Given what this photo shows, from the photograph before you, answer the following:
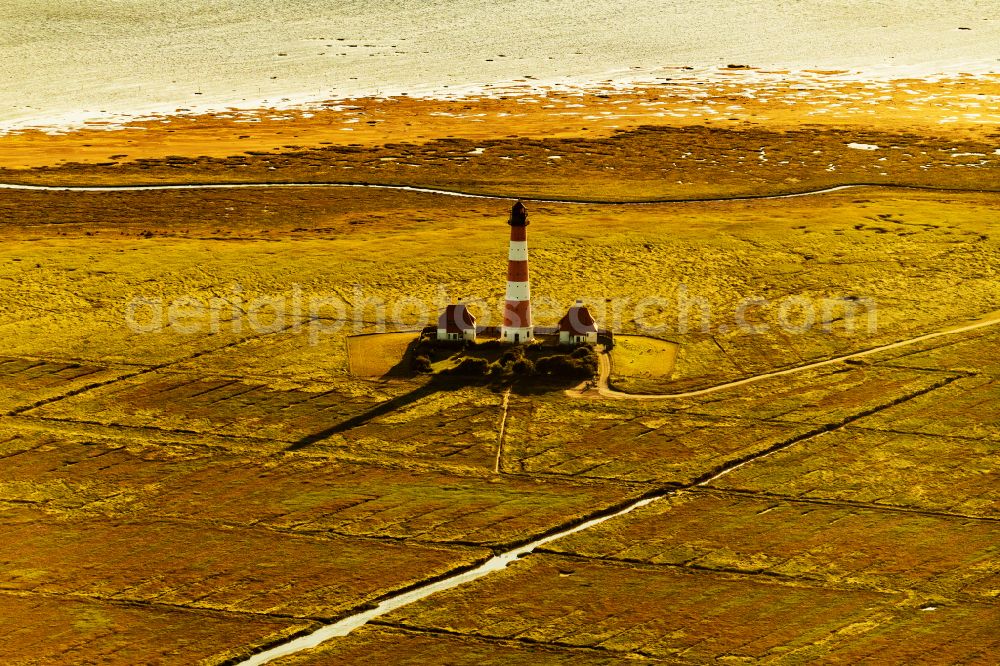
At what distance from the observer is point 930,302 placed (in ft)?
180

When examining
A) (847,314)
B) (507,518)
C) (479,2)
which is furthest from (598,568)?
(479,2)

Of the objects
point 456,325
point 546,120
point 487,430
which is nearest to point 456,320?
point 456,325

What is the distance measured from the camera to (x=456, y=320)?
156 ft

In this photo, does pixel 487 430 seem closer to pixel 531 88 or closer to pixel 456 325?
pixel 456 325

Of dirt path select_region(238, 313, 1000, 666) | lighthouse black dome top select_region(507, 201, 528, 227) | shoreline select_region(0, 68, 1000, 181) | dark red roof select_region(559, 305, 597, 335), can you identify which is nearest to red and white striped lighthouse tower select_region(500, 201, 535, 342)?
lighthouse black dome top select_region(507, 201, 528, 227)

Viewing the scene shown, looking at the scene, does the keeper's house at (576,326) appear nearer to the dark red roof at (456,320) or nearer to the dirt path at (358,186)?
the dark red roof at (456,320)

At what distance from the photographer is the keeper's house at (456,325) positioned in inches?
1873

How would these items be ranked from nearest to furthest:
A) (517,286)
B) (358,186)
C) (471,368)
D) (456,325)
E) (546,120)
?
(517,286) → (471,368) → (456,325) → (358,186) → (546,120)

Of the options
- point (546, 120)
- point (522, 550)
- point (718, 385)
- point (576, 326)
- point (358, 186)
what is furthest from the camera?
point (546, 120)

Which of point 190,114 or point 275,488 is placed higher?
point 190,114

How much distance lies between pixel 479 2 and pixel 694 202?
69676 millimetres

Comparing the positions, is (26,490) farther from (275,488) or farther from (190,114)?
(190,114)

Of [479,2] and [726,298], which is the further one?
[479,2]

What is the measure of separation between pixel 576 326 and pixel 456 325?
434cm
